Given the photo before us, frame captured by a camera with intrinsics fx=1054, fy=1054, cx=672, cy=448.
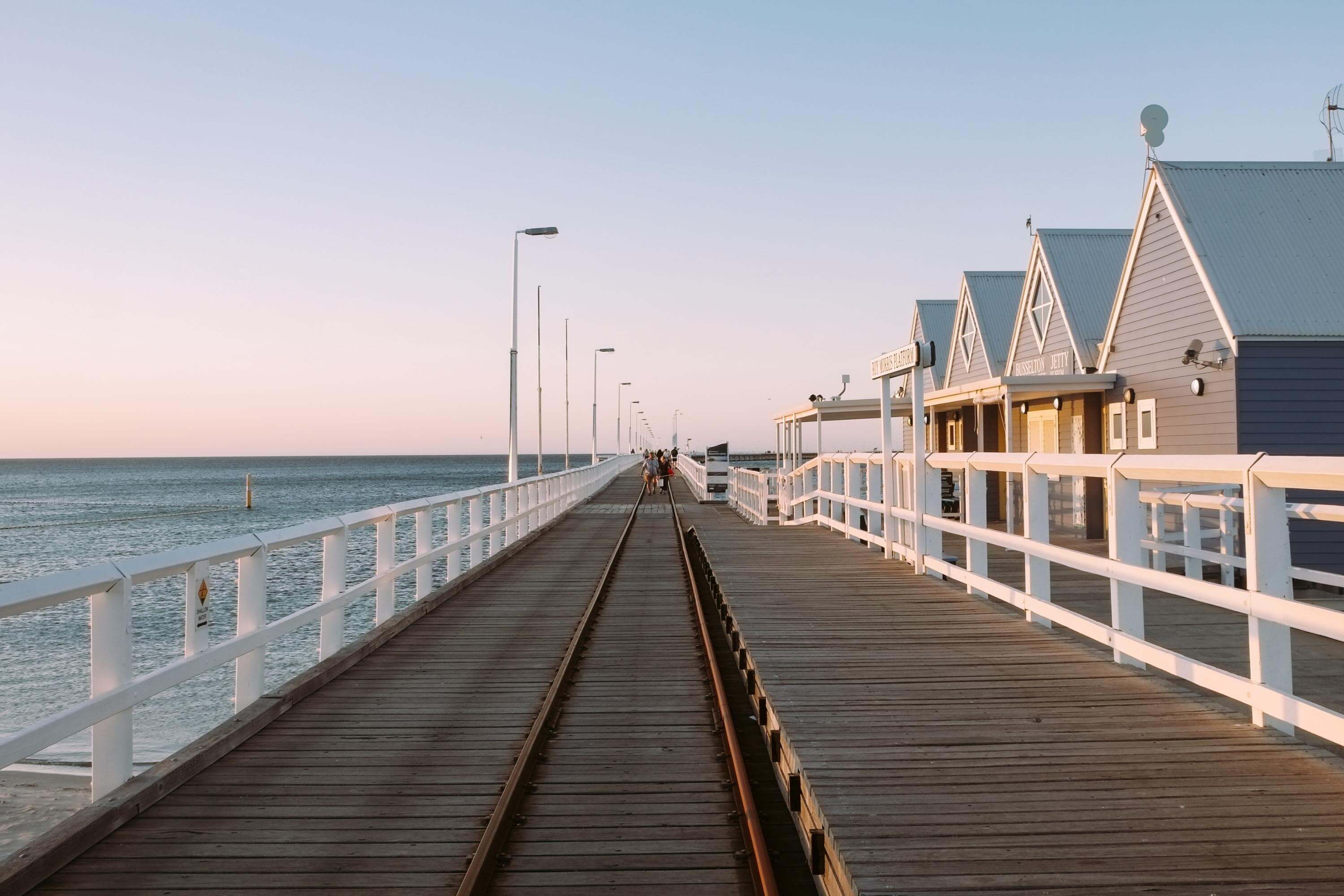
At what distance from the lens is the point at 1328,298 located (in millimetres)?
15727

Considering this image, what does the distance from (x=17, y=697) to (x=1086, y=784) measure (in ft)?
53.1

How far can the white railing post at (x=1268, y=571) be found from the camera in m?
4.82

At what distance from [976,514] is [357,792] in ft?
20.6

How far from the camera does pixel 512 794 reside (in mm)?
4656

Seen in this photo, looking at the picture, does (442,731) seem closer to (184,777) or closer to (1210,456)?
(184,777)

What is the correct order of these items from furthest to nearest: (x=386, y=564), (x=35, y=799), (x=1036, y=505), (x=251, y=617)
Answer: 1. (x=35, y=799)
2. (x=386, y=564)
3. (x=1036, y=505)
4. (x=251, y=617)

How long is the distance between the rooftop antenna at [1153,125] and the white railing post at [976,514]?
15.3 metres

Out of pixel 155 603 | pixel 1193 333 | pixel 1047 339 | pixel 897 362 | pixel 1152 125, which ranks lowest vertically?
pixel 155 603

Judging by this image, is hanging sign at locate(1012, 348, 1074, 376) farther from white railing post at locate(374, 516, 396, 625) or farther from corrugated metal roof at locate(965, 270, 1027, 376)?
white railing post at locate(374, 516, 396, 625)

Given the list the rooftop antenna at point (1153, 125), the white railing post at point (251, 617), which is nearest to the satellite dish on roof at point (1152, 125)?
the rooftop antenna at point (1153, 125)

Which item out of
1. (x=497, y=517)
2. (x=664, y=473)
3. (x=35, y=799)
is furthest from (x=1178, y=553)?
(x=664, y=473)

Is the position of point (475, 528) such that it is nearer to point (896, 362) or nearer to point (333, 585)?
point (896, 362)

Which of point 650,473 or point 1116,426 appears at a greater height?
point 1116,426

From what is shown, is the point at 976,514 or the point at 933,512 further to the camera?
the point at 933,512
